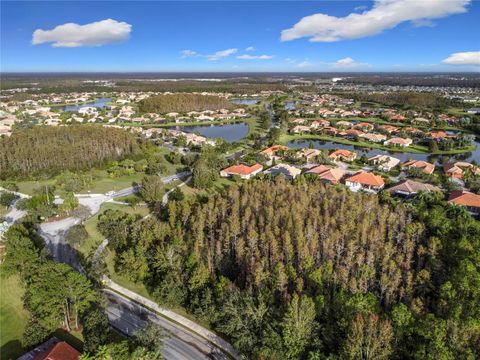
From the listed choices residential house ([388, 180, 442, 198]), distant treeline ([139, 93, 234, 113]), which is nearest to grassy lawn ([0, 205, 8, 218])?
residential house ([388, 180, 442, 198])

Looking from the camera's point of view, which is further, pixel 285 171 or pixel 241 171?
pixel 285 171

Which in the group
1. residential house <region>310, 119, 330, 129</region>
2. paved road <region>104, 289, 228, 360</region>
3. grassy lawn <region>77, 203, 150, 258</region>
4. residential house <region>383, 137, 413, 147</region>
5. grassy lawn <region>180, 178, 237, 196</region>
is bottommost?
paved road <region>104, 289, 228, 360</region>

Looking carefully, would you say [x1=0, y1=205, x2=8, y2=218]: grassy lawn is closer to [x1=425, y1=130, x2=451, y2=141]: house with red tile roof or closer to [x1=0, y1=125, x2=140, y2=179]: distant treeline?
[x1=0, y1=125, x2=140, y2=179]: distant treeline

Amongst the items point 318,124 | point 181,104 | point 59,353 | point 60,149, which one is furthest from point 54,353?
point 181,104

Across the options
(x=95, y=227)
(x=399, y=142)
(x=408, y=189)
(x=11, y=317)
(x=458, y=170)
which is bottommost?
(x=11, y=317)

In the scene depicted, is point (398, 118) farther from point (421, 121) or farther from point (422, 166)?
point (422, 166)
